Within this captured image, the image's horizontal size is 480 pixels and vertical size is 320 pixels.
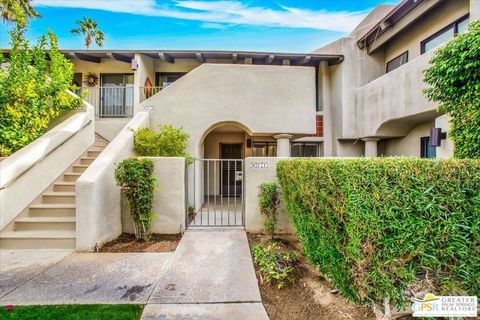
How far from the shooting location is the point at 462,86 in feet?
15.7

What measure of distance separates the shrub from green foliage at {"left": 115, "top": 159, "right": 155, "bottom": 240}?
152cm

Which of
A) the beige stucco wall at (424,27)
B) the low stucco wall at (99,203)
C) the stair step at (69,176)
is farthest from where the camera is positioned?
the beige stucco wall at (424,27)

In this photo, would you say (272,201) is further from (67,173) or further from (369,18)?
(369,18)

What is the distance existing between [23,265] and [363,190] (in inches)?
241

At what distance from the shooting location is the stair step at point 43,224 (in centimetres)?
519

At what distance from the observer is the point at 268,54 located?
1109 centimetres

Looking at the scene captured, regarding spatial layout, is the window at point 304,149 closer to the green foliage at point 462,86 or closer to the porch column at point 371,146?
the porch column at point 371,146

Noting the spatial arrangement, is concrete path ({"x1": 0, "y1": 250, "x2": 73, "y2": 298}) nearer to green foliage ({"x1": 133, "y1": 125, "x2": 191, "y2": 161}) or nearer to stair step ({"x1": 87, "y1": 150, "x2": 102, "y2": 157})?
green foliage ({"x1": 133, "y1": 125, "x2": 191, "y2": 161})

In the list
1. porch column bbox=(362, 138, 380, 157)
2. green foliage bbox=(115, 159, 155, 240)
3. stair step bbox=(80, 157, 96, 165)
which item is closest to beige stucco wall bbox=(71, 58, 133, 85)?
stair step bbox=(80, 157, 96, 165)

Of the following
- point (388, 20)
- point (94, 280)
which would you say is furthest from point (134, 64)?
point (388, 20)

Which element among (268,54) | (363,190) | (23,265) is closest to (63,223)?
(23,265)

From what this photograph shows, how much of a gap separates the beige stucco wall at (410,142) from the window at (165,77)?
1203cm

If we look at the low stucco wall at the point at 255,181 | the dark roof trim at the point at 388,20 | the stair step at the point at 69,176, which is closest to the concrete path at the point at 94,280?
the low stucco wall at the point at 255,181

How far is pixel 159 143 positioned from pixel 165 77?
7.06 metres
